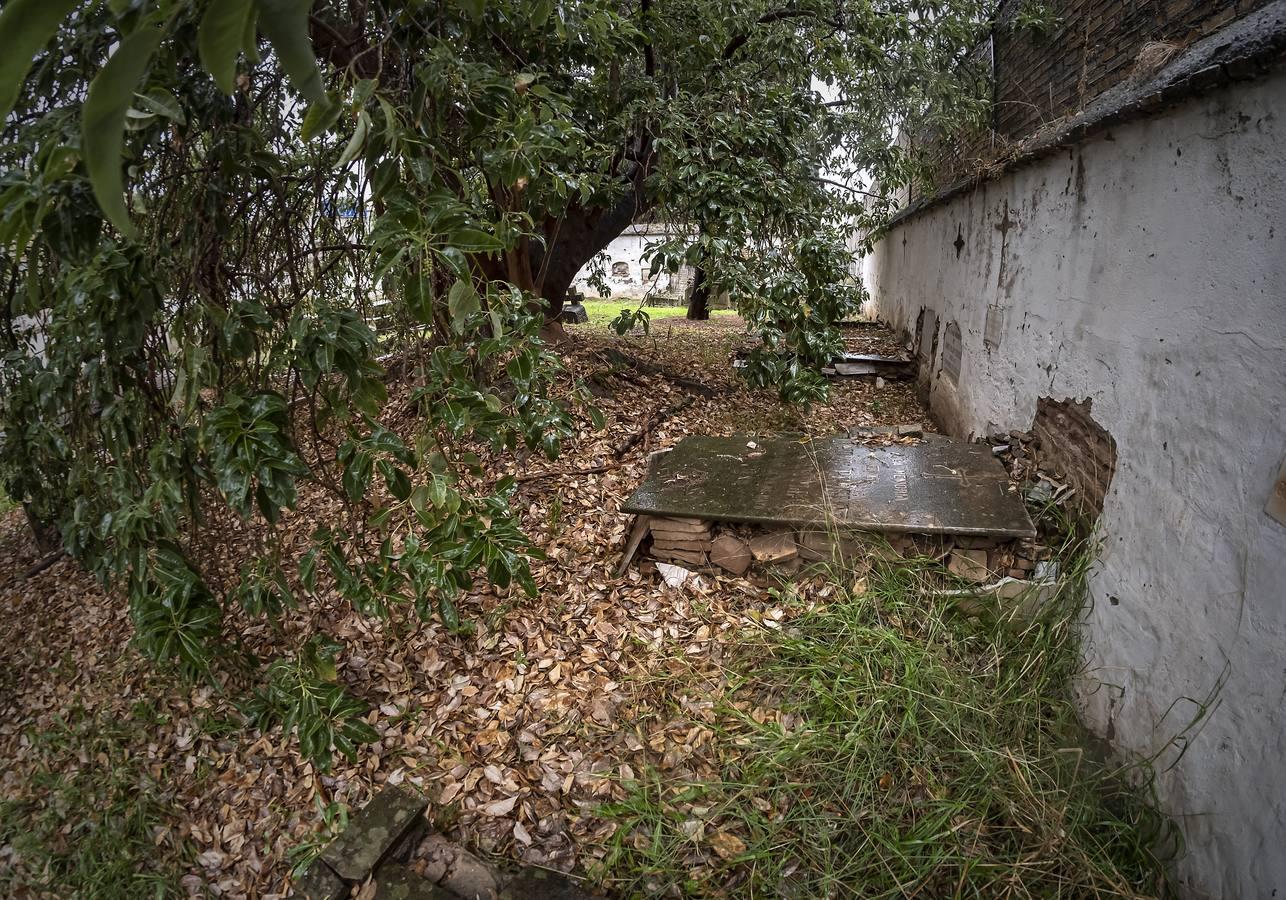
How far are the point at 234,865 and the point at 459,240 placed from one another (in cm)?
233

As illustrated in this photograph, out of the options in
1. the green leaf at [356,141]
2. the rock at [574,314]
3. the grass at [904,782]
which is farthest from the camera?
the rock at [574,314]

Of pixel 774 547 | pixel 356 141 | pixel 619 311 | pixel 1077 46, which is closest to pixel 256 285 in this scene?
pixel 356 141

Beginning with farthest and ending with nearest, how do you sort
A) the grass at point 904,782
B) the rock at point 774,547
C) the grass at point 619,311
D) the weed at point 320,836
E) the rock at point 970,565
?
the grass at point 619,311 → the rock at point 774,547 → the rock at point 970,565 → the weed at point 320,836 → the grass at point 904,782

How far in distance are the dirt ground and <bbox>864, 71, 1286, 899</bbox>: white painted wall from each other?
53.6 inches

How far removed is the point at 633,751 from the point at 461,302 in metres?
1.76

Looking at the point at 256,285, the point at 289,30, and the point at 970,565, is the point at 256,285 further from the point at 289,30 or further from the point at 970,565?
the point at 970,565

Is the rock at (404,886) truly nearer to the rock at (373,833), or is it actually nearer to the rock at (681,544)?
the rock at (373,833)

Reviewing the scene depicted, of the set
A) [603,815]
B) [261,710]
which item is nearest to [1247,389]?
[603,815]

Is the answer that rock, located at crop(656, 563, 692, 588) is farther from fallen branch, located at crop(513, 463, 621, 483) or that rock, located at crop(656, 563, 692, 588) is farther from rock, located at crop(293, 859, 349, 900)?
rock, located at crop(293, 859, 349, 900)

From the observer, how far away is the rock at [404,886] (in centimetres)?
211

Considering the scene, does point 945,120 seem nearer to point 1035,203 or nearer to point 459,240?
point 1035,203

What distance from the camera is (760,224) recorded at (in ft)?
14.8

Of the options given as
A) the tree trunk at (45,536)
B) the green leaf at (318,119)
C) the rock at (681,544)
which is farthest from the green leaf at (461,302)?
the tree trunk at (45,536)

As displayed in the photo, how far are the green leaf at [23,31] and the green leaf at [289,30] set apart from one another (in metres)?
0.11
